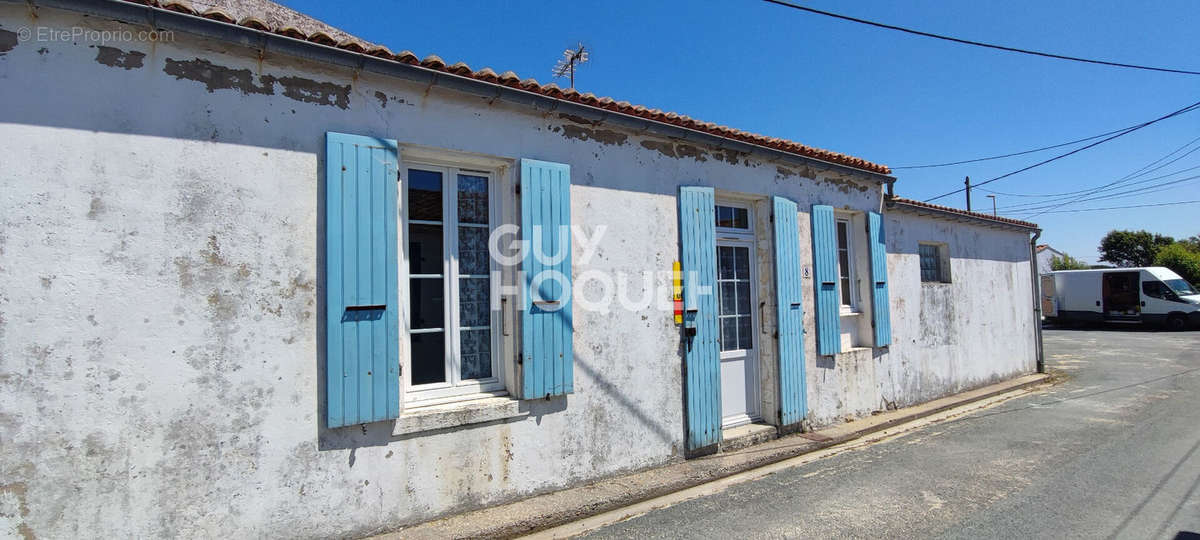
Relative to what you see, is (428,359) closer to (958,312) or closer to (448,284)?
(448,284)

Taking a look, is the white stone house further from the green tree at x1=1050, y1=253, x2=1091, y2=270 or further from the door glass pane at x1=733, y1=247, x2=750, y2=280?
the green tree at x1=1050, y1=253, x2=1091, y2=270

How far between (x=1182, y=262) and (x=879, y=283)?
2967 cm

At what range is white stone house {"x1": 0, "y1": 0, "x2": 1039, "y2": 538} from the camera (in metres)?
2.86

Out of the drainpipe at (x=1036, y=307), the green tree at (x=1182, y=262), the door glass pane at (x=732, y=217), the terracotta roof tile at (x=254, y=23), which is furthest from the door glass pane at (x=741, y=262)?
the green tree at (x=1182, y=262)

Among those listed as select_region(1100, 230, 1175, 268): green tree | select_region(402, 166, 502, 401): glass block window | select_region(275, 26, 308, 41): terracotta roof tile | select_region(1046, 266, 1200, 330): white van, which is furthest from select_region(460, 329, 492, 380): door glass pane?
select_region(1100, 230, 1175, 268): green tree

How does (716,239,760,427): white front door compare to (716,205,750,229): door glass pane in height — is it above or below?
below

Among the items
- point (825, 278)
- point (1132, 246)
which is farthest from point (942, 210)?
point (1132, 246)

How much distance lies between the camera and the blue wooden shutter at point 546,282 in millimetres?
4156

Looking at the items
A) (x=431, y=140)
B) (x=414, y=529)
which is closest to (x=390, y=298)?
(x=431, y=140)

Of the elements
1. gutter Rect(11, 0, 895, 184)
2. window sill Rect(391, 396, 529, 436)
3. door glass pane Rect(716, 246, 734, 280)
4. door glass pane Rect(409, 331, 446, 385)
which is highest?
gutter Rect(11, 0, 895, 184)

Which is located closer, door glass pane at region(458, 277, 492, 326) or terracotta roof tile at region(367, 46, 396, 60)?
terracotta roof tile at region(367, 46, 396, 60)

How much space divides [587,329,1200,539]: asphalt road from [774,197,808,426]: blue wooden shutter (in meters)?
0.72

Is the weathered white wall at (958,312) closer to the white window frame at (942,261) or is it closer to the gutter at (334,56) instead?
the white window frame at (942,261)

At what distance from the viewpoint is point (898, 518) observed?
12.9ft
